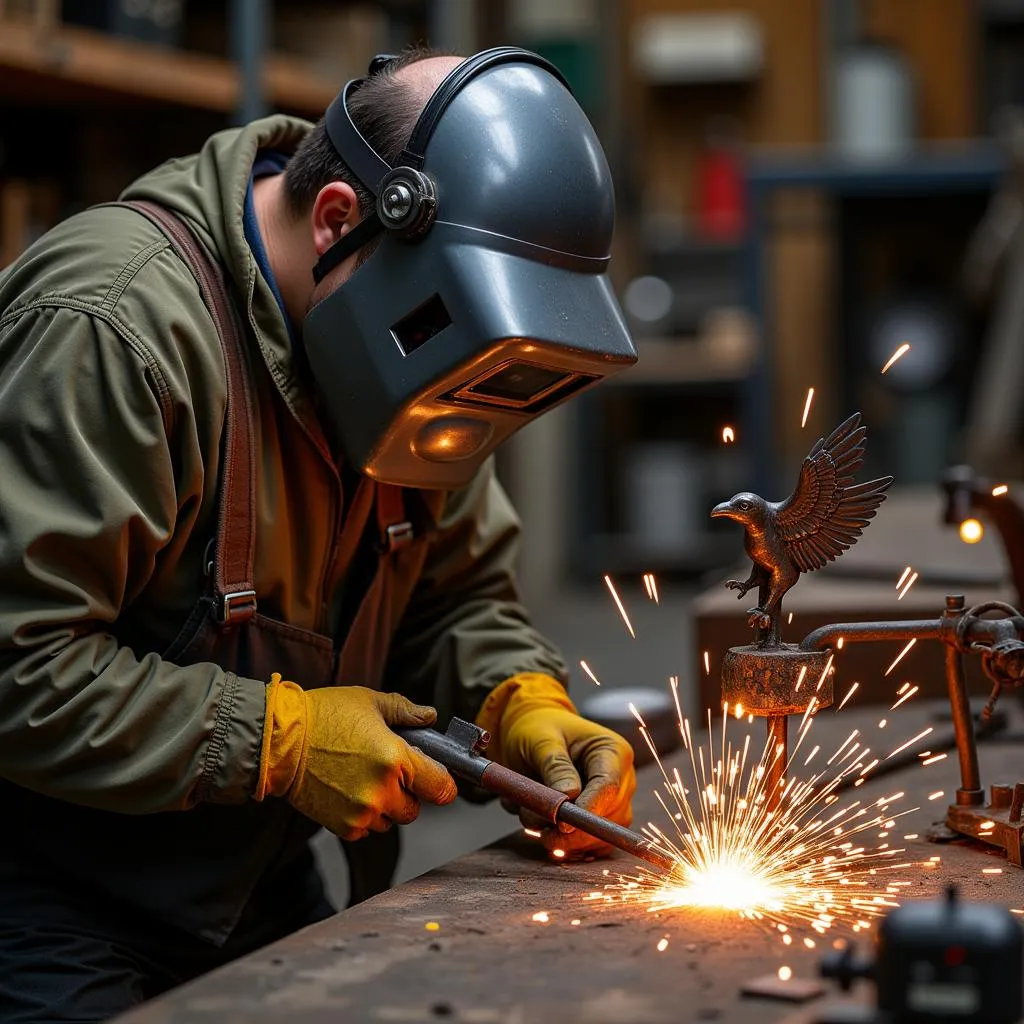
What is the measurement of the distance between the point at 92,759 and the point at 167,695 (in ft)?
0.31

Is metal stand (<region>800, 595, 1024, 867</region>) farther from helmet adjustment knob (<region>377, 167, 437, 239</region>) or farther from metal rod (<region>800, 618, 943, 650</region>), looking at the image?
helmet adjustment knob (<region>377, 167, 437, 239</region>)

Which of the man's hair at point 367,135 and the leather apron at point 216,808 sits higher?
the man's hair at point 367,135

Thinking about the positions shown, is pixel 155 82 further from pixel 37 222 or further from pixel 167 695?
pixel 167 695

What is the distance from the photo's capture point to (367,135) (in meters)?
1.81

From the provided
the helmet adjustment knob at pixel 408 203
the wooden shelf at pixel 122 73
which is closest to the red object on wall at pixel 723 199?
the wooden shelf at pixel 122 73

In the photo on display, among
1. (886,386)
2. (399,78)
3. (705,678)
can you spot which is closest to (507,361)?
(399,78)

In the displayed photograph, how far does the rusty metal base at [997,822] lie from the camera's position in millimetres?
1598

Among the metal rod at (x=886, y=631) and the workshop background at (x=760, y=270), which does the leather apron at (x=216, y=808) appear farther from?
the workshop background at (x=760, y=270)

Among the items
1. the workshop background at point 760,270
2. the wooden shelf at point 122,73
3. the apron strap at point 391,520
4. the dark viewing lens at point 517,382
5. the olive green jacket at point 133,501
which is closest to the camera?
the olive green jacket at point 133,501

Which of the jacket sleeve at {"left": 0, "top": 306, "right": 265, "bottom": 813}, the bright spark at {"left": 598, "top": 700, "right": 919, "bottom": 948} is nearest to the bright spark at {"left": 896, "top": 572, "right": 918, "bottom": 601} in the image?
the bright spark at {"left": 598, "top": 700, "right": 919, "bottom": 948}

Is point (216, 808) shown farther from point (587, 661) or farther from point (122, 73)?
point (587, 661)

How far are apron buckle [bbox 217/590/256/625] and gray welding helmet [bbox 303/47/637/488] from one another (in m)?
0.19

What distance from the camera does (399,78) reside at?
6.02 ft

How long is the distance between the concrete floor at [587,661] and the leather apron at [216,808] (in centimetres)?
81
